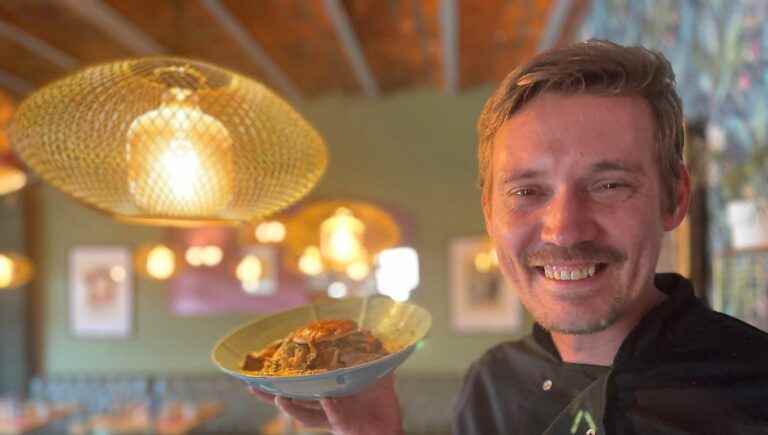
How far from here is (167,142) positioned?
5.16 feet

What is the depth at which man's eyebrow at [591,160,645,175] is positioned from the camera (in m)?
1.13

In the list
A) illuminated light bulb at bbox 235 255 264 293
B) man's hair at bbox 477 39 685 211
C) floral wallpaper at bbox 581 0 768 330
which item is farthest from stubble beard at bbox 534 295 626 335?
illuminated light bulb at bbox 235 255 264 293

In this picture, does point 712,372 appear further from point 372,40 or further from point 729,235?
point 372,40

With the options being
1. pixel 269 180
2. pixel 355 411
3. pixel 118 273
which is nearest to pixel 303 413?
pixel 355 411

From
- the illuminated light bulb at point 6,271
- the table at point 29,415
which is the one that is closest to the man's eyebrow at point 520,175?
the illuminated light bulb at point 6,271

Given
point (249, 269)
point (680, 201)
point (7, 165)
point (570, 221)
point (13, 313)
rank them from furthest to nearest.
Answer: point (13, 313)
point (249, 269)
point (7, 165)
point (680, 201)
point (570, 221)

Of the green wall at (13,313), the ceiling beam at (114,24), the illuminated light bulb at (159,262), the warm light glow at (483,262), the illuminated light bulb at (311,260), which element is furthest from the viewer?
the green wall at (13,313)

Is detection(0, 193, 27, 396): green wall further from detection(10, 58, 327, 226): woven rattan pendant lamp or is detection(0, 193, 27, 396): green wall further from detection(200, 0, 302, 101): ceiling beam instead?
detection(10, 58, 327, 226): woven rattan pendant lamp

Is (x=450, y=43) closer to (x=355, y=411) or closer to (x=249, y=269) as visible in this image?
(x=249, y=269)

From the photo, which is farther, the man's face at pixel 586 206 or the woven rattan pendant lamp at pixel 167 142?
the woven rattan pendant lamp at pixel 167 142

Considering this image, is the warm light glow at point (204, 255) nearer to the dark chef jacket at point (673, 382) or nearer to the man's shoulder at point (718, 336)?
the dark chef jacket at point (673, 382)

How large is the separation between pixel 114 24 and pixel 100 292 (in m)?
4.09

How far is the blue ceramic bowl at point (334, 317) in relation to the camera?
117 cm

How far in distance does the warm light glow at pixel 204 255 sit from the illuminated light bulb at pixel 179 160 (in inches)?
247
